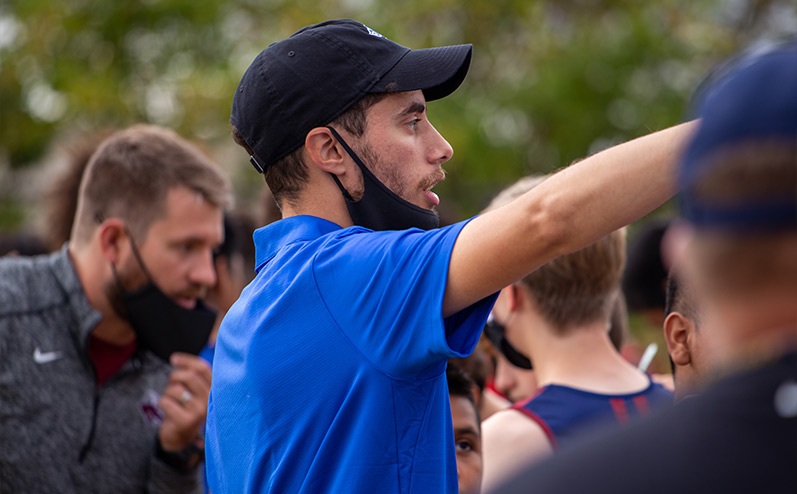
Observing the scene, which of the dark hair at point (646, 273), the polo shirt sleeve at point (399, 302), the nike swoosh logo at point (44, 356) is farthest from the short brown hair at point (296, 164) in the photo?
the dark hair at point (646, 273)

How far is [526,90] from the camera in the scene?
10852 mm

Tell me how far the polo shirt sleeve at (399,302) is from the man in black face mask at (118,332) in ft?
6.88

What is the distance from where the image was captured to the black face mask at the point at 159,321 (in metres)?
3.94

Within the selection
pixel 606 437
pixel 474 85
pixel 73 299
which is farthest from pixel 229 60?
pixel 606 437

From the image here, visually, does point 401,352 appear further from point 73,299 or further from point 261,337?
point 73,299

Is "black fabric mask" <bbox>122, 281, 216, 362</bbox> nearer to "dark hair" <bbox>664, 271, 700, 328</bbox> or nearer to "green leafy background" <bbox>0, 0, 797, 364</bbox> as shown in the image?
"dark hair" <bbox>664, 271, 700, 328</bbox>

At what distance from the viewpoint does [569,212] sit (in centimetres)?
176

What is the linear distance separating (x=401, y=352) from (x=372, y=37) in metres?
0.89

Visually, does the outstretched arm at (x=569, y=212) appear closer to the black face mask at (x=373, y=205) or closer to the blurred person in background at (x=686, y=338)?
the black face mask at (x=373, y=205)

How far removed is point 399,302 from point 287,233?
0.52 metres

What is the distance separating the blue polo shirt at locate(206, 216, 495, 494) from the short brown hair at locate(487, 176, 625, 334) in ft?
4.20

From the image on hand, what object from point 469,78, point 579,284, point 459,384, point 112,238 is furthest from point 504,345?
point 469,78

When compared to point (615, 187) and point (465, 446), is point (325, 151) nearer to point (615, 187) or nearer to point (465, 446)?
point (615, 187)

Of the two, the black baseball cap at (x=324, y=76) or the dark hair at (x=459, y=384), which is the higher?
the black baseball cap at (x=324, y=76)
